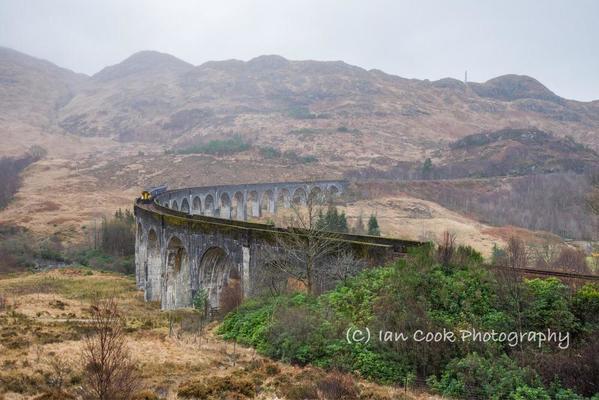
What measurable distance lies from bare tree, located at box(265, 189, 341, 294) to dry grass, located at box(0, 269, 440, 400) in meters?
3.86

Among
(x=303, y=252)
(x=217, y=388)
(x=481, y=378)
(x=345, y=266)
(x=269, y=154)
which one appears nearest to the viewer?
(x=481, y=378)

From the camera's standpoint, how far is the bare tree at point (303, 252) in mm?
17953

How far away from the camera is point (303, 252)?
Answer: 59.5 feet

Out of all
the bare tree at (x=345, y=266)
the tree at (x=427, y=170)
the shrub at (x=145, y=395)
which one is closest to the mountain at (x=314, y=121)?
the tree at (x=427, y=170)

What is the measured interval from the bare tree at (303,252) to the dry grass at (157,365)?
3.86m

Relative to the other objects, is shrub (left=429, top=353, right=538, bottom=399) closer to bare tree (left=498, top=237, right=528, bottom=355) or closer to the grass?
bare tree (left=498, top=237, right=528, bottom=355)

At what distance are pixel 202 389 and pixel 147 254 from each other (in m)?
23.9

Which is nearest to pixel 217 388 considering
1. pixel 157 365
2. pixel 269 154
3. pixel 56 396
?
pixel 157 365

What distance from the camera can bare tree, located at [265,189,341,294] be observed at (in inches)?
707

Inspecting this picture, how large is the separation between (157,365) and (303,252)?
673cm

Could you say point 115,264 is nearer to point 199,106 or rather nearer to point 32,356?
point 32,356

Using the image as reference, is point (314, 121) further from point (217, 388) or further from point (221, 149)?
point (217, 388)

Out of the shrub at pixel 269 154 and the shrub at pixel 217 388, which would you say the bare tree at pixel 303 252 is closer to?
the shrub at pixel 217 388

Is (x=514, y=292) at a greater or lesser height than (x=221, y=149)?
lesser
